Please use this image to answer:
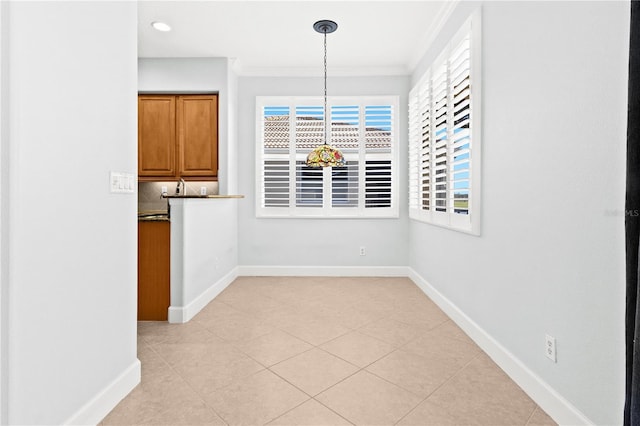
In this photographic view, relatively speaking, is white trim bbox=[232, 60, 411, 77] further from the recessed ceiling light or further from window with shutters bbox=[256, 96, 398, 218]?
the recessed ceiling light

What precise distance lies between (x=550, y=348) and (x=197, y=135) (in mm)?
4212

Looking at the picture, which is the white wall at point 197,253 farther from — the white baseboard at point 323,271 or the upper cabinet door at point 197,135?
the upper cabinet door at point 197,135

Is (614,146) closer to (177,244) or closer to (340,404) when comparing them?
(340,404)

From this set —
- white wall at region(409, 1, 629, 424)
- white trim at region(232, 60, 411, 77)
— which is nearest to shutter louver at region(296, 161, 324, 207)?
white trim at region(232, 60, 411, 77)

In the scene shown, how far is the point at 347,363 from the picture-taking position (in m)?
2.14

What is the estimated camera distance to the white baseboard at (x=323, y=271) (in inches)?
181

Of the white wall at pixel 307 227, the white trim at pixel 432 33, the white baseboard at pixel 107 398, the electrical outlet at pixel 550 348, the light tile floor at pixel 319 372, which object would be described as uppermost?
the white trim at pixel 432 33

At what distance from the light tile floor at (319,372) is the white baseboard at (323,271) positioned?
4.21 ft

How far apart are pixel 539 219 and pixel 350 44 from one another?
302 cm

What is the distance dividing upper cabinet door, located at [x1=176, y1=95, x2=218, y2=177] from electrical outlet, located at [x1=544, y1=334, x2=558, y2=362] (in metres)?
3.84

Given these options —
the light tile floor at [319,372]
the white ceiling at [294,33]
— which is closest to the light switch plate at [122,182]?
the light tile floor at [319,372]

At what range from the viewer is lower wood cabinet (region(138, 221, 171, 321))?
2871mm

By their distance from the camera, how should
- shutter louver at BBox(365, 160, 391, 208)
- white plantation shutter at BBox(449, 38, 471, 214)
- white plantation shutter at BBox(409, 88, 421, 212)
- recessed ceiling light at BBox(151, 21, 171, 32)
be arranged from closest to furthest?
white plantation shutter at BBox(449, 38, 471, 214) < recessed ceiling light at BBox(151, 21, 171, 32) < white plantation shutter at BBox(409, 88, 421, 212) < shutter louver at BBox(365, 160, 391, 208)

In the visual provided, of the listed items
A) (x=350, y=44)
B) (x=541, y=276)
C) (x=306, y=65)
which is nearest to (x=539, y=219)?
(x=541, y=276)
